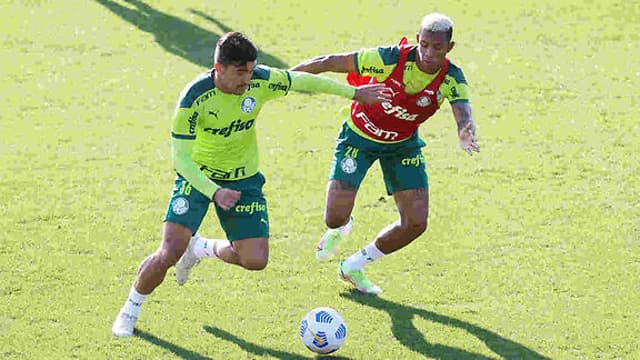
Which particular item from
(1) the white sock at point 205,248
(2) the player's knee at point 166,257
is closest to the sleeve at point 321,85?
(1) the white sock at point 205,248

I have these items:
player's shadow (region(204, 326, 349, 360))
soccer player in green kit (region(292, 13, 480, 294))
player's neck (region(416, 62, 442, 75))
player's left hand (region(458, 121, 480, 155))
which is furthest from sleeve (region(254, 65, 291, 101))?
player's shadow (region(204, 326, 349, 360))

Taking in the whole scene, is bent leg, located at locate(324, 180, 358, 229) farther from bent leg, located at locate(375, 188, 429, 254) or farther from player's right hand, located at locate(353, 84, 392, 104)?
player's right hand, located at locate(353, 84, 392, 104)

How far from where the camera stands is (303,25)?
55.9ft

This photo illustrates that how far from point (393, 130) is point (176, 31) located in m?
8.11

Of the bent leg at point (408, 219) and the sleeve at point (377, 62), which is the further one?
the bent leg at point (408, 219)

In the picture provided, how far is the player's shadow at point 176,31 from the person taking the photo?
619 inches

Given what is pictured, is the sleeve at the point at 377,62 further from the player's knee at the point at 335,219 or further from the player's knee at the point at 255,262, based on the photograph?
the player's knee at the point at 255,262

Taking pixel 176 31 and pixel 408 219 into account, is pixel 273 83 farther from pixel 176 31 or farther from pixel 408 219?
pixel 176 31

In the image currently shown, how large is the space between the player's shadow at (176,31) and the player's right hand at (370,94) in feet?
22.6

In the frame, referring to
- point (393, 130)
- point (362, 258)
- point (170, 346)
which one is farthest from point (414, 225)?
point (170, 346)

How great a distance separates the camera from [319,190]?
11672 millimetres

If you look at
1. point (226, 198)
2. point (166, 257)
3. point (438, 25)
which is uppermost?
point (438, 25)

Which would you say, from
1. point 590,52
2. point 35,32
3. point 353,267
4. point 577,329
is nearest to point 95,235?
point 353,267

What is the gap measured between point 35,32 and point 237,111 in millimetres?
9023
